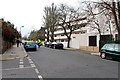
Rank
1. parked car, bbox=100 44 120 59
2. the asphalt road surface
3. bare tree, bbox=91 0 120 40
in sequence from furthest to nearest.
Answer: bare tree, bbox=91 0 120 40
parked car, bbox=100 44 120 59
the asphalt road surface

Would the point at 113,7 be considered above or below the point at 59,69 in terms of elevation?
above

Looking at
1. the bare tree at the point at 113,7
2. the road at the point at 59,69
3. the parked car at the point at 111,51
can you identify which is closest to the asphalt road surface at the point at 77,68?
the road at the point at 59,69

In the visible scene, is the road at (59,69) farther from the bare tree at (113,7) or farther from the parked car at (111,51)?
the bare tree at (113,7)


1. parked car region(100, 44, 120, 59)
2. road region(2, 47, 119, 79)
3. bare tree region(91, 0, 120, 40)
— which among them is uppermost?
bare tree region(91, 0, 120, 40)

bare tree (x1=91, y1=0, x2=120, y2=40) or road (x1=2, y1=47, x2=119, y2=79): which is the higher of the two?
bare tree (x1=91, y1=0, x2=120, y2=40)

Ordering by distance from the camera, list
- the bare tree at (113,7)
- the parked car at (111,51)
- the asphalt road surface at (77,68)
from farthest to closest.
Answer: the bare tree at (113,7)
the parked car at (111,51)
the asphalt road surface at (77,68)

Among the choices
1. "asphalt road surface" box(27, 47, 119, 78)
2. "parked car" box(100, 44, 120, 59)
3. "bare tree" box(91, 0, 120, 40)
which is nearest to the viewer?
"asphalt road surface" box(27, 47, 119, 78)

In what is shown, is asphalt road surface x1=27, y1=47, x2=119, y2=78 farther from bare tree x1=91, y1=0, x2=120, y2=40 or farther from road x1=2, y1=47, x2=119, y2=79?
bare tree x1=91, y1=0, x2=120, y2=40

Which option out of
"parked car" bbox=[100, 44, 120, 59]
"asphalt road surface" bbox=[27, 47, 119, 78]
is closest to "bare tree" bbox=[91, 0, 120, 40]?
"parked car" bbox=[100, 44, 120, 59]

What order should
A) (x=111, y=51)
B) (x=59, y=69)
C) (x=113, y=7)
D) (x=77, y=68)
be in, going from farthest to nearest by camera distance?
(x=113, y=7)
(x=111, y=51)
(x=77, y=68)
(x=59, y=69)

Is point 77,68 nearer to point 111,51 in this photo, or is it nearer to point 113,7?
point 111,51

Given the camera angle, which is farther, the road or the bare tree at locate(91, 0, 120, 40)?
the bare tree at locate(91, 0, 120, 40)

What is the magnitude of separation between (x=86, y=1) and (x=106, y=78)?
13.2 meters

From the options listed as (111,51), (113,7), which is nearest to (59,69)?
(111,51)
